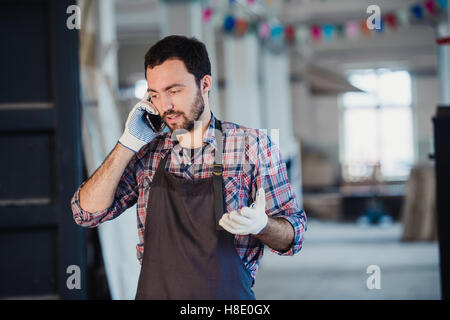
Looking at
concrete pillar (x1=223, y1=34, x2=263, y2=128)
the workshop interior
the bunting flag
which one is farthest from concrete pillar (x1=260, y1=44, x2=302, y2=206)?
concrete pillar (x1=223, y1=34, x2=263, y2=128)

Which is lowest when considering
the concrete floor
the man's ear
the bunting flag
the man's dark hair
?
the concrete floor

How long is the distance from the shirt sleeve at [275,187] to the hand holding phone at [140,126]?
27cm

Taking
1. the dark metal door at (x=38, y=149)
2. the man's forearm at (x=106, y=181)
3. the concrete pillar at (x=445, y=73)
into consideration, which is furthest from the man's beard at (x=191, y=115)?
the concrete pillar at (x=445, y=73)

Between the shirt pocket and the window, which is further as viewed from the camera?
the window

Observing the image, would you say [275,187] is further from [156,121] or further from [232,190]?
[156,121]

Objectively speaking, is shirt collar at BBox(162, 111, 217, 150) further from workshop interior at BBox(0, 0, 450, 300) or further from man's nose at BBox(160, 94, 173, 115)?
workshop interior at BBox(0, 0, 450, 300)

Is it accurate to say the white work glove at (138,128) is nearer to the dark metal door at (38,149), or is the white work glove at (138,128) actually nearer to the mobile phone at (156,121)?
the mobile phone at (156,121)

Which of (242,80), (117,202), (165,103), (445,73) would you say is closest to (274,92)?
(242,80)

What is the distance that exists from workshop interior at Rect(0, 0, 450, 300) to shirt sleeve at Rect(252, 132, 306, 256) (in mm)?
159

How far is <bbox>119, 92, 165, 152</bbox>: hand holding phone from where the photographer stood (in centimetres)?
145

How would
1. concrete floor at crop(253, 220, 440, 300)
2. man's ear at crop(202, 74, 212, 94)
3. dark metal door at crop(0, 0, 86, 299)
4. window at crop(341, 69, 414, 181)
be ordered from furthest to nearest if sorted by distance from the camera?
1. window at crop(341, 69, 414, 181)
2. concrete floor at crop(253, 220, 440, 300)
3. dark metal door at crop(0, 0, 86, 299)
4. man's ear at crop(202, 74, 212, 94)

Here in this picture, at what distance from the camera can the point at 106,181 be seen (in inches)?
57.9

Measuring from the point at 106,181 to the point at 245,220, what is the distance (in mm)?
391

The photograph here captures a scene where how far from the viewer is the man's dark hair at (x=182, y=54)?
56.4 inches
